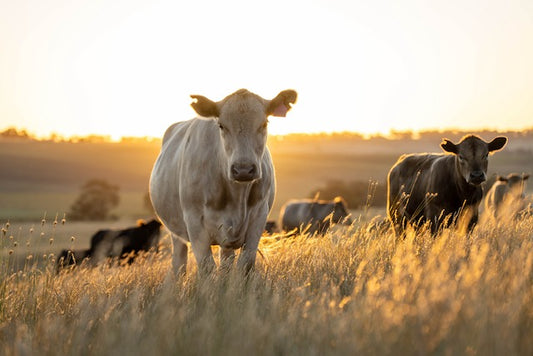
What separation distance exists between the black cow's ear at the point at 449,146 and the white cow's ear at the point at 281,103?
507cm

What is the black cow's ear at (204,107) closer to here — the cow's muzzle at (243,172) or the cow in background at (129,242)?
the cow's muzzle at (243,172)

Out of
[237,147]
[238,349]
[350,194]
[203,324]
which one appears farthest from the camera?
[350,194]

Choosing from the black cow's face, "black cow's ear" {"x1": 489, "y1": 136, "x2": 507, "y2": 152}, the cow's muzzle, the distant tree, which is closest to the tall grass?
the cow's muzzle

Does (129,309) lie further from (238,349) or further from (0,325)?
(238,349)

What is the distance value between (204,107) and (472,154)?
18.7 feet

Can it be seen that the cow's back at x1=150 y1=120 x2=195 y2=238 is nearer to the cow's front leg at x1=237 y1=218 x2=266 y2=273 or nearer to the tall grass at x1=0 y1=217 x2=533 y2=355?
the cow's front leg at x1=237 y1=218 x2=266 y2=273

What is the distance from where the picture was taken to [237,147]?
609cm

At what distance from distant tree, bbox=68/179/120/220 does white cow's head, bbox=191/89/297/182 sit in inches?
2144

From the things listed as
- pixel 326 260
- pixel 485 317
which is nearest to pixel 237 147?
pixel 326 260

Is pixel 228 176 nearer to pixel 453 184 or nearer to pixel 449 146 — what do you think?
pixel 453 184

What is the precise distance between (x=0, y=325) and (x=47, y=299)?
74 centimetres

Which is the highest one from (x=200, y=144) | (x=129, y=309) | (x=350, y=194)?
(x=200, y=144)

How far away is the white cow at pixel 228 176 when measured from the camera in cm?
620

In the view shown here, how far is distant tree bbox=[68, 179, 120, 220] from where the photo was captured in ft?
196
